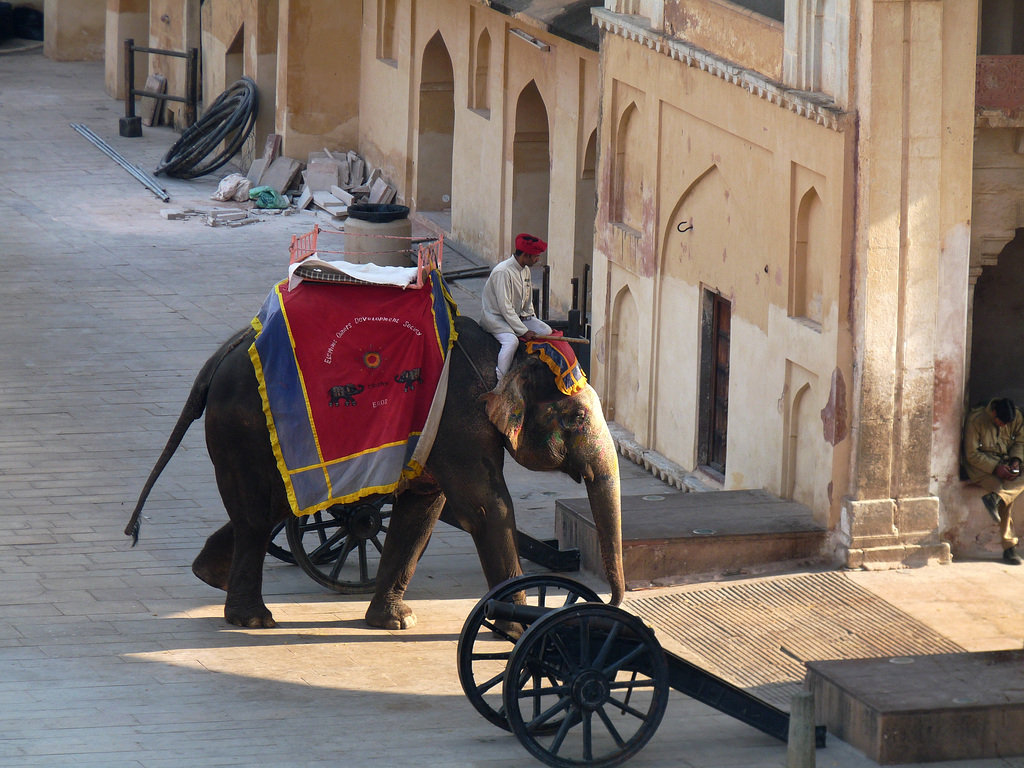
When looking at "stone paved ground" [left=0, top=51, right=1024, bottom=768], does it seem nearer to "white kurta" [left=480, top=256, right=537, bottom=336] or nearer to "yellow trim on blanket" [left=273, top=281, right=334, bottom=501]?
"yellow trim on blanket" [left=273, top=281, right=334, bottom=501]

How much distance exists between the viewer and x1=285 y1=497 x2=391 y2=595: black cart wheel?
35.6ft

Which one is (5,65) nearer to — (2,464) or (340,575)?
(2,464)

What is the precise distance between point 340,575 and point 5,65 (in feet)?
90.9

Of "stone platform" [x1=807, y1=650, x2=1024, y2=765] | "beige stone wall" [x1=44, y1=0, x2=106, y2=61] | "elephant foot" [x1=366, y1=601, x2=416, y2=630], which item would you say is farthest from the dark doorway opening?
"beige stone wall" [x1=44, y1=0, x2=106, y2=61]

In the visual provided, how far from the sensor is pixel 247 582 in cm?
1031

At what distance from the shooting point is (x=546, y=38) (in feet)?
62.4

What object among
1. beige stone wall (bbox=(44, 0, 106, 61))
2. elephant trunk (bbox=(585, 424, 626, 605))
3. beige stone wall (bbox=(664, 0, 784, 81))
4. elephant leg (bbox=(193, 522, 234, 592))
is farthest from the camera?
beige stone wall (bbox=(44, 0, 106, 61))

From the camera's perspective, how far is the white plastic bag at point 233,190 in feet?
82.6

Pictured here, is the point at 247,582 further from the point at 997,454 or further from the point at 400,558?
the point at 997,454

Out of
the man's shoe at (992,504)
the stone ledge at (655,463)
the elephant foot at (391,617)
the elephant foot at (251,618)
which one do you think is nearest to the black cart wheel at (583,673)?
the elephant foot at (391,617)

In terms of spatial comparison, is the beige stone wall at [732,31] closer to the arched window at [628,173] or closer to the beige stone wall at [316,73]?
the arched window at [628,173]

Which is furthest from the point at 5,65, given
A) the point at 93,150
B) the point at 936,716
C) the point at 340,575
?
the point at 936,716

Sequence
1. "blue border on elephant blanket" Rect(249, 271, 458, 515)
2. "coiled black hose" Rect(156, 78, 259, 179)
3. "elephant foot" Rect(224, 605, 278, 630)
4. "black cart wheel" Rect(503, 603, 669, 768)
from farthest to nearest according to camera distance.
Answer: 1. "coiled black hose" Rect(156, 78, 259, 179)
2. "elephant foot" Rect(224, 605, 278, 630)
3. "blue border on elephant blanket" Rect(249, 271, 458, 515)
4. "black cart wheel" Rect(503, 603, 669, 768)

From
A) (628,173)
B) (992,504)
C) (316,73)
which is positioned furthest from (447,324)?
(316,73)
